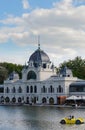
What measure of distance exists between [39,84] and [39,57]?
24.9 ft

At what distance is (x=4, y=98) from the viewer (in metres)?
131

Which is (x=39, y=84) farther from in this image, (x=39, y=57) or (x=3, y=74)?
(x=3, y=74)

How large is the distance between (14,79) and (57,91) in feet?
61.1

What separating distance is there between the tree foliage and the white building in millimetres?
18465

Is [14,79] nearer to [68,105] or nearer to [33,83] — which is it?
[33,83]

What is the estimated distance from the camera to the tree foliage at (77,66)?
142 metres

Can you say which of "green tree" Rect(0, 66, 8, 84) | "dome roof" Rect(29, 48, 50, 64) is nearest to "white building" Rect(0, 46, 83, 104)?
"dome roof" Rect(29, 48, 50, 64)

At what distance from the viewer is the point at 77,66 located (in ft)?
473

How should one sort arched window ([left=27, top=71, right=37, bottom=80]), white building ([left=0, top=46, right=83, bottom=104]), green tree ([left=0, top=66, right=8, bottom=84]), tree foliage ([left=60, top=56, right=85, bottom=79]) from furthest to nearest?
green tree ([left=0, top=66, right=8, bottom=84])
tree foliage ([left=60, top=56, right=85, bottom=79])
arched window ([left=27, top=71, right=37, bottom=80])
white building ([left=0, top=46, right=83, bottom=104])

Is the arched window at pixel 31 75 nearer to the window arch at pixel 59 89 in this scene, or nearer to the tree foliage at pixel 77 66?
the window arch at pixel 59 89

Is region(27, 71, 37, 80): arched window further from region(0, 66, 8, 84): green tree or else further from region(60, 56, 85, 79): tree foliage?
region(0, 66, 8, 84): green tree

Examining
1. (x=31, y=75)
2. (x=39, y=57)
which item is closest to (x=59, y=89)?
(x=31, y=75)

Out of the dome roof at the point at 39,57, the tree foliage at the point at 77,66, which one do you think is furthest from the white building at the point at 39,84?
the tree foliage at the point at 77,66

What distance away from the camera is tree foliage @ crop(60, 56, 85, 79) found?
141625 mm
